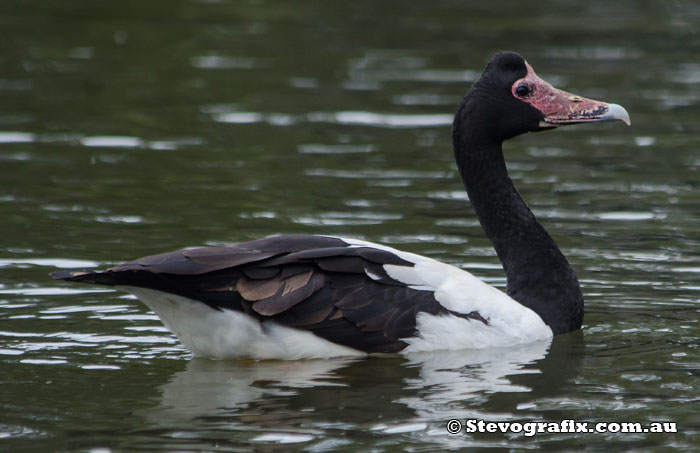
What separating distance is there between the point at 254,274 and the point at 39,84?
10297 mm

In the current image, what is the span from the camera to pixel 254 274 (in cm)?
765

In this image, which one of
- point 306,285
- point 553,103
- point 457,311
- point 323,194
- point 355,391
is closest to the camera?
point 355,391

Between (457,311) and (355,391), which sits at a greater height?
(457,311)

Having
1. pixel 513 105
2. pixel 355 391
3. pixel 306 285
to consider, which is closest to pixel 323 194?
pixel 513 105

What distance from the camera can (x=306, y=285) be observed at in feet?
25.3

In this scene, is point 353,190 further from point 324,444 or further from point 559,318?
point 324,444

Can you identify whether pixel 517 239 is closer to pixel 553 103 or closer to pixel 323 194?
pixel 553 103

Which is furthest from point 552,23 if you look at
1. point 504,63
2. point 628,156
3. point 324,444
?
point 324,444

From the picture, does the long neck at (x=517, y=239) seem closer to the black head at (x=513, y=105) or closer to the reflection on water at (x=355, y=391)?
the black head at (x=513, y=105)

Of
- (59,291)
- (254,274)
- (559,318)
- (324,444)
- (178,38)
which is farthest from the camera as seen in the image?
(178,38)

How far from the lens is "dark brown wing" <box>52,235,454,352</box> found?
24.6ft

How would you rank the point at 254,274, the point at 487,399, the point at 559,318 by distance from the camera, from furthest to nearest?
the point at 559,318
the point at 254,274
the point at 487,399

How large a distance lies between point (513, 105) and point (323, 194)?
359 centimetres

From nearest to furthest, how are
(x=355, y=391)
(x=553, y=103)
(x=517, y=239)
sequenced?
(x=355, y=391), (x=517, y=239), (x=553, y=103)
